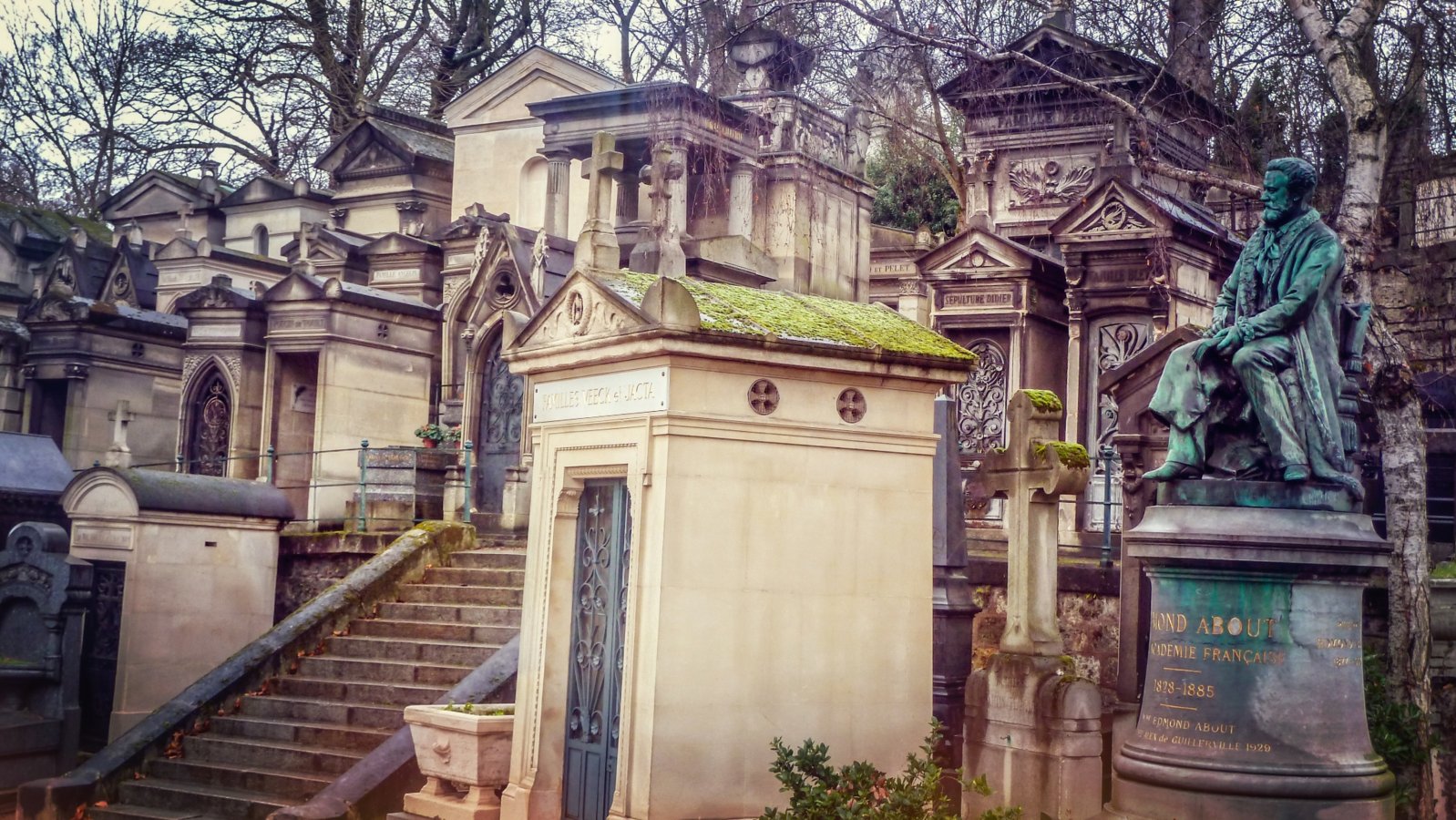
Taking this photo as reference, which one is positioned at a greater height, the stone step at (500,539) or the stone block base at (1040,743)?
the stone step at (500,539)

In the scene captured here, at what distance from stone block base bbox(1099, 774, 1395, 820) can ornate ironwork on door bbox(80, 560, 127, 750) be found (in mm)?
9649

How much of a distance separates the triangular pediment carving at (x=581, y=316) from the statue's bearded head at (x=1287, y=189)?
3.09 m

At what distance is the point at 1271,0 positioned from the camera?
1223 centimetres

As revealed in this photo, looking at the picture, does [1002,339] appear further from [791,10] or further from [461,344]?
[791,10]

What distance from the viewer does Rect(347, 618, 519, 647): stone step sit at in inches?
514

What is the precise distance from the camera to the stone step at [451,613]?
13289 mm

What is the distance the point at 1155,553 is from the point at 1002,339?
1156cm

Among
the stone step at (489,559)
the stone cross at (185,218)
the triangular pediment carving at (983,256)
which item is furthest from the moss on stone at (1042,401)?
the stone cross at (185,218)

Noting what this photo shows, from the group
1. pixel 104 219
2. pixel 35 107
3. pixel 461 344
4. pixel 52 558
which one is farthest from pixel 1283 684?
pixel 35 107

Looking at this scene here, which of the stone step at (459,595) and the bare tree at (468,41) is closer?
the stone step at (459,595)

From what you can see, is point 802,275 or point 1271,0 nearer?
point 1271,0

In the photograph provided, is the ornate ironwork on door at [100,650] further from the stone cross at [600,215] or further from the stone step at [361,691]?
the stone cross at [600,215]

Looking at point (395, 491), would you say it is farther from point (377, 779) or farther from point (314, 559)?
point (377, 779)

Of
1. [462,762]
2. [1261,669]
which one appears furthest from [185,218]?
[1261,669]
